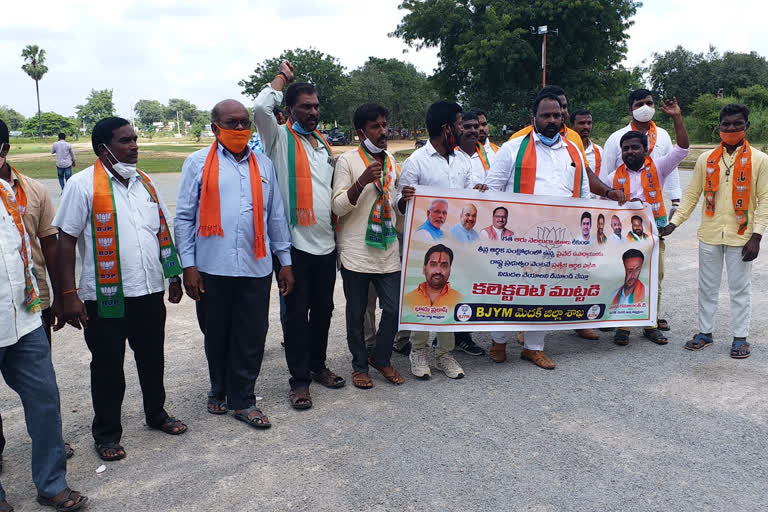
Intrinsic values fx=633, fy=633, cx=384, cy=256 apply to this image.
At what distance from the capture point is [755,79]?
55031mm

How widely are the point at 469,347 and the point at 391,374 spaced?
1.02m

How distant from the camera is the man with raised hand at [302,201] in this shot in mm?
4305

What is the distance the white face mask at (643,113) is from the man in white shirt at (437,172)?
6.71ft

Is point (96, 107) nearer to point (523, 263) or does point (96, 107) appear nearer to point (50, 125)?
point (50, 125)

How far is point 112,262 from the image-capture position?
3.55 meters

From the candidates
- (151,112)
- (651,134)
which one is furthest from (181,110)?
(651,134)

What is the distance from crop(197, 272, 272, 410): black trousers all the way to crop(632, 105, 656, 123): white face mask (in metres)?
3.89

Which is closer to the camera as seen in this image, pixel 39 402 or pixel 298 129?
pixel 39 402

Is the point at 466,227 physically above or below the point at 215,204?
Answer: below

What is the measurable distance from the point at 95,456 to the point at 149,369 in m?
0.57

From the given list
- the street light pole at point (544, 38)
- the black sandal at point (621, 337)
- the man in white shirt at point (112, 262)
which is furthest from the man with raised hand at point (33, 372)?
the street light pole at point (544, 38)

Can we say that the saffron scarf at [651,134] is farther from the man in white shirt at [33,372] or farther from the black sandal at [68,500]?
the black sandal at [68,500]

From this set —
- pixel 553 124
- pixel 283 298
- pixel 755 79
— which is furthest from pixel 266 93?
pixel 755 79

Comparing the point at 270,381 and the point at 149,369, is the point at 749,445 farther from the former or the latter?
the point at 149,369
